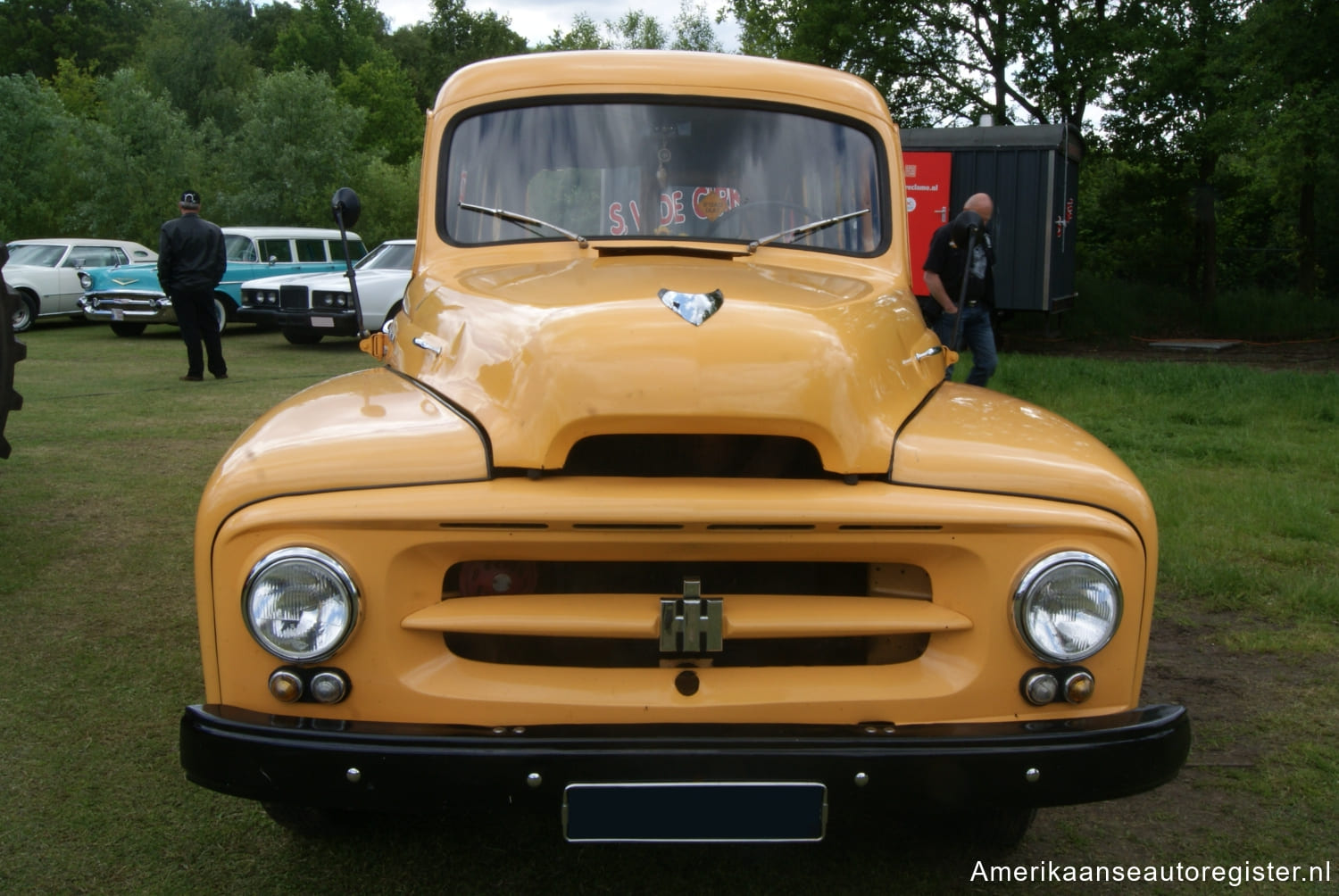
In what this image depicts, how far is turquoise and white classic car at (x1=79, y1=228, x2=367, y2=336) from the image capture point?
1741 cm

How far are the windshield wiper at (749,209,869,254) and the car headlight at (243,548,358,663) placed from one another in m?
1.71

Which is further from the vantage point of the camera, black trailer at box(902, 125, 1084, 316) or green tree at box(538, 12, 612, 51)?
green tree at box(538, 12, 612, 51)

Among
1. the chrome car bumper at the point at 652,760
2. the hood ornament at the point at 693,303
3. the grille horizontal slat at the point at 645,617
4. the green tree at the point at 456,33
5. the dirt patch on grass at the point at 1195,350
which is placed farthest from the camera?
the green tree at the point at 456,33

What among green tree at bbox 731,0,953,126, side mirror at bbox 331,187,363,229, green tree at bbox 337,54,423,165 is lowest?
side mirror at bbox 331,187,363,229

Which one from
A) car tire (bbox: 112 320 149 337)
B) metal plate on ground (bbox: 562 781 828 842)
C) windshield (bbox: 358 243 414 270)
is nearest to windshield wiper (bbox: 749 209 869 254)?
metal plate on ground (bbox: 562 781 828 842)

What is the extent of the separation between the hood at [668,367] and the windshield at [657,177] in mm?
639

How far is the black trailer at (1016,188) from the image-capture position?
50.3ft

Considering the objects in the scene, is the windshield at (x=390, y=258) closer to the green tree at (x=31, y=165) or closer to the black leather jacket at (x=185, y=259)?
the black leather jacket at (x=185, y=259)

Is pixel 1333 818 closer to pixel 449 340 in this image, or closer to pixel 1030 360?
pixel 449 340

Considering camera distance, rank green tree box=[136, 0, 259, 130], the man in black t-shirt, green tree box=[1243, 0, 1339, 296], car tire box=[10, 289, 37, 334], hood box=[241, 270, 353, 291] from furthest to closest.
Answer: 1. green tree box=[136, 0, 259, 130]
2. car tire box=[10, 289, 37, 334]
3. hood box=[241, 270, 353, 291]
4. green tree box=[1243, 0, 1339, 296]
5. the man in black t-shirt

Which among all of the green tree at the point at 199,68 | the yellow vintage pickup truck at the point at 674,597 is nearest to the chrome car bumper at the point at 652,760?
the yellow vintage pickup truck at the point at 674,597

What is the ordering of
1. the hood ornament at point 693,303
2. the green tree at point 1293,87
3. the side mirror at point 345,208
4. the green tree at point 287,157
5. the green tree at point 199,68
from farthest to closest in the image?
the green tree at point 199,68, the green tree at point 287,157, the green tree at point 1293,87, the side mirror at point 345,208, the hood ornament at point 693,303

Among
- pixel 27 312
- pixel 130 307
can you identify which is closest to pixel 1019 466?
pixel 130 307

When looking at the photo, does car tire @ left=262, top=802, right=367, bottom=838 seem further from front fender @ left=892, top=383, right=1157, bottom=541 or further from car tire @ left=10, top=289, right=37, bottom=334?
car tire @ left=10, top=289, right=37, bottom=334
